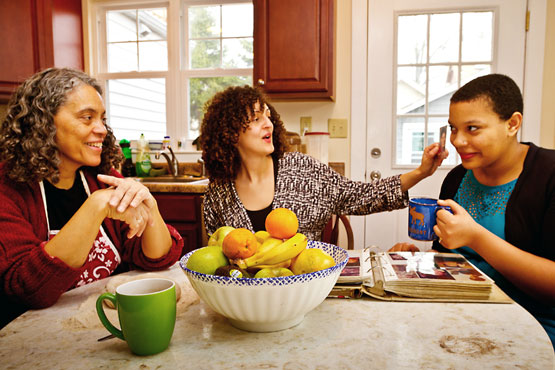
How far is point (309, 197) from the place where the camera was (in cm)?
153

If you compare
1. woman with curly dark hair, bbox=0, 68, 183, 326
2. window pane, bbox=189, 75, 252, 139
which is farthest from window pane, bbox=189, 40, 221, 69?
woman with curly dark hair, bbox=0, 68, 183, 326

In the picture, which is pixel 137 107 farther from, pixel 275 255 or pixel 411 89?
pixel 275 255

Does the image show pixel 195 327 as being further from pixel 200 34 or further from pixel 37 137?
pixel 200 34

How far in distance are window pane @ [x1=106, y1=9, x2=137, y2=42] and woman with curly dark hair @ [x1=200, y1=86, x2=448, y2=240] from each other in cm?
218

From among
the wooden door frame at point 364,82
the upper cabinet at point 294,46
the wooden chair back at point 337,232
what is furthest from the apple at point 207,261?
the wooden door frame at point 364,82

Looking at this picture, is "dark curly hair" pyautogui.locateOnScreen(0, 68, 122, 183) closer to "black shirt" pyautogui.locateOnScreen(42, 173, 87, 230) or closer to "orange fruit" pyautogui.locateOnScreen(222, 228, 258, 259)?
"black shirt" pyautogui.locateOnScreen(42, 173, 87, 230)

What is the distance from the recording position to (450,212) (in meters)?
0.95

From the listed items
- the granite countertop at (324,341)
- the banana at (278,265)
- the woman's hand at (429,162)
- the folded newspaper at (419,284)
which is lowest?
the granite countertop at (324,341)

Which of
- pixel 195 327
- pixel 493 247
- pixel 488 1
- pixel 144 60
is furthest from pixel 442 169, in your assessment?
pixel 144 60

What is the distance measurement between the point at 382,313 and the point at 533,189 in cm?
71

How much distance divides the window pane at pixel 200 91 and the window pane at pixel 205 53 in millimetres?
126

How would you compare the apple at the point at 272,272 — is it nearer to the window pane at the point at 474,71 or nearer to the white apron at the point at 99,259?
the white apron at the point at 99,259

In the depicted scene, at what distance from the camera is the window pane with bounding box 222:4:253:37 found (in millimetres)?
3098

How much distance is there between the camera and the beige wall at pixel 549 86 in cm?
247
